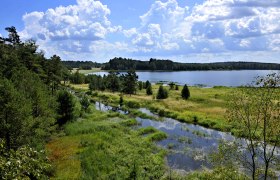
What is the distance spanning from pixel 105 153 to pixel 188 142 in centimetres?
1658

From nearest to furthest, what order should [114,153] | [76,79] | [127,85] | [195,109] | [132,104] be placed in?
[114,153]
[195,109]
[132,104]
[127,85]
[76,79]

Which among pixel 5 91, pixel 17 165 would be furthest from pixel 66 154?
pixel 17 165

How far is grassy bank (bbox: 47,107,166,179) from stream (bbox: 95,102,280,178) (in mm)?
2082

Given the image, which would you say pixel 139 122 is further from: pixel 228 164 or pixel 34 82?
pixel 228 164

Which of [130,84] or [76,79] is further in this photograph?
[76,79]

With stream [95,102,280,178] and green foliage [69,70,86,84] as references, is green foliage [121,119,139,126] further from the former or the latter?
green foliage [69,70,86,84]

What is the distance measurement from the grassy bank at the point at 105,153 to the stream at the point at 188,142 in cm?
Answer: 208

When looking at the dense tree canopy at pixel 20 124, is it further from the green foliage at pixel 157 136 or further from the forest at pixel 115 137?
the green foliage at pixel 157 136

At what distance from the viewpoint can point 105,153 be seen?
4003 centimetres

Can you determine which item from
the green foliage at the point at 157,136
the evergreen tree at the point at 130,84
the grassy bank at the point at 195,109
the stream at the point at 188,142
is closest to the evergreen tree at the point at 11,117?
the stream at the point at 188,142

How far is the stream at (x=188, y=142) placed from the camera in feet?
→ 129

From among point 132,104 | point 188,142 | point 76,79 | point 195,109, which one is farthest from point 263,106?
point 76,79

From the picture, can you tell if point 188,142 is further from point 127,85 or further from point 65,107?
point 127,85

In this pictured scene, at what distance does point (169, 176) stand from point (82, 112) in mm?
42889
